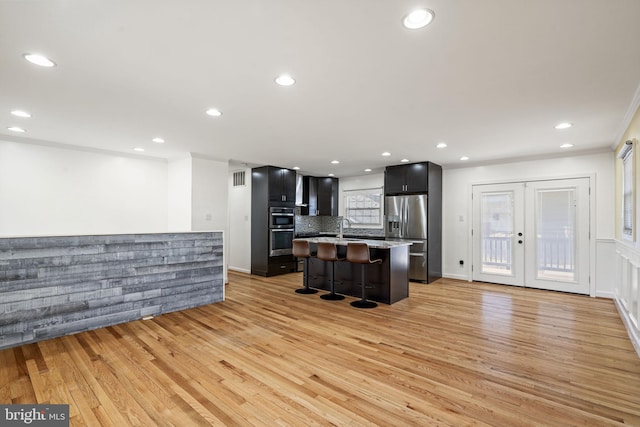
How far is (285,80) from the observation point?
8.32 ft

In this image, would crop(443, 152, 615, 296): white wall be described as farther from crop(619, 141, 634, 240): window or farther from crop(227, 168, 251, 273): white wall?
crop(227, 168, 251, 273): white wall

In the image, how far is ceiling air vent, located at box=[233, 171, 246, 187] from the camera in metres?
7.37

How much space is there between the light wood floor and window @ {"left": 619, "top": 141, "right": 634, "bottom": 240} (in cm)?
121

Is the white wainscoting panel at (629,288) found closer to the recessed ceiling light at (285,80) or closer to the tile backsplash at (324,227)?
the recessed ceiling light at (285,80)

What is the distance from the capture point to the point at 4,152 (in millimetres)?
4395

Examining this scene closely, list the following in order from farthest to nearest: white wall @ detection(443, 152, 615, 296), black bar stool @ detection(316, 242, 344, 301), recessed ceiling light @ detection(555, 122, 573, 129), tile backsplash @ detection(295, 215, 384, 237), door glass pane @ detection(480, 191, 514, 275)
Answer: tile backsplash @ detection(295, 215, 384, 237)
door glass pane @ detection(480, 191, 514, 275)
white wall @ detection(443, 152, 615, 296)
black bar stool @ detection(316, 242, 344, 301)
recessed ceiling light @ detection(555, 122, 573, 129)

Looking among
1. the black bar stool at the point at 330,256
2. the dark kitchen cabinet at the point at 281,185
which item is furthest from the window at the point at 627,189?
the dark kitchen cabinet at the point at 281,185

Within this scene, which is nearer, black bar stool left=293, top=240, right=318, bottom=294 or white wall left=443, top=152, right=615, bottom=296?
white wall left=443, top=152, right=615, bottom=296

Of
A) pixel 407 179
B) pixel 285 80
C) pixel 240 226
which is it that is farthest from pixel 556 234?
pixel 240 226

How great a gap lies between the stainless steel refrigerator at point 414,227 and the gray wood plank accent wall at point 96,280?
3.84 meters

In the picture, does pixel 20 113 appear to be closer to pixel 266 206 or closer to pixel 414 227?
pixel 266 206

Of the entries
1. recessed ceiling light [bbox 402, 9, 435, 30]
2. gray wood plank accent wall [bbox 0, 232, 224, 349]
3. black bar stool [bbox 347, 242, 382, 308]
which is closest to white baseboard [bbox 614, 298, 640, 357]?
black bar stool [bbox 347, 242, 382, 308]

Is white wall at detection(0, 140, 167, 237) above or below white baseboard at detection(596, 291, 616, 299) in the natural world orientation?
above

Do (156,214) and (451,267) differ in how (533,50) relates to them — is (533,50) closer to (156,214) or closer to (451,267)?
(451,267)
